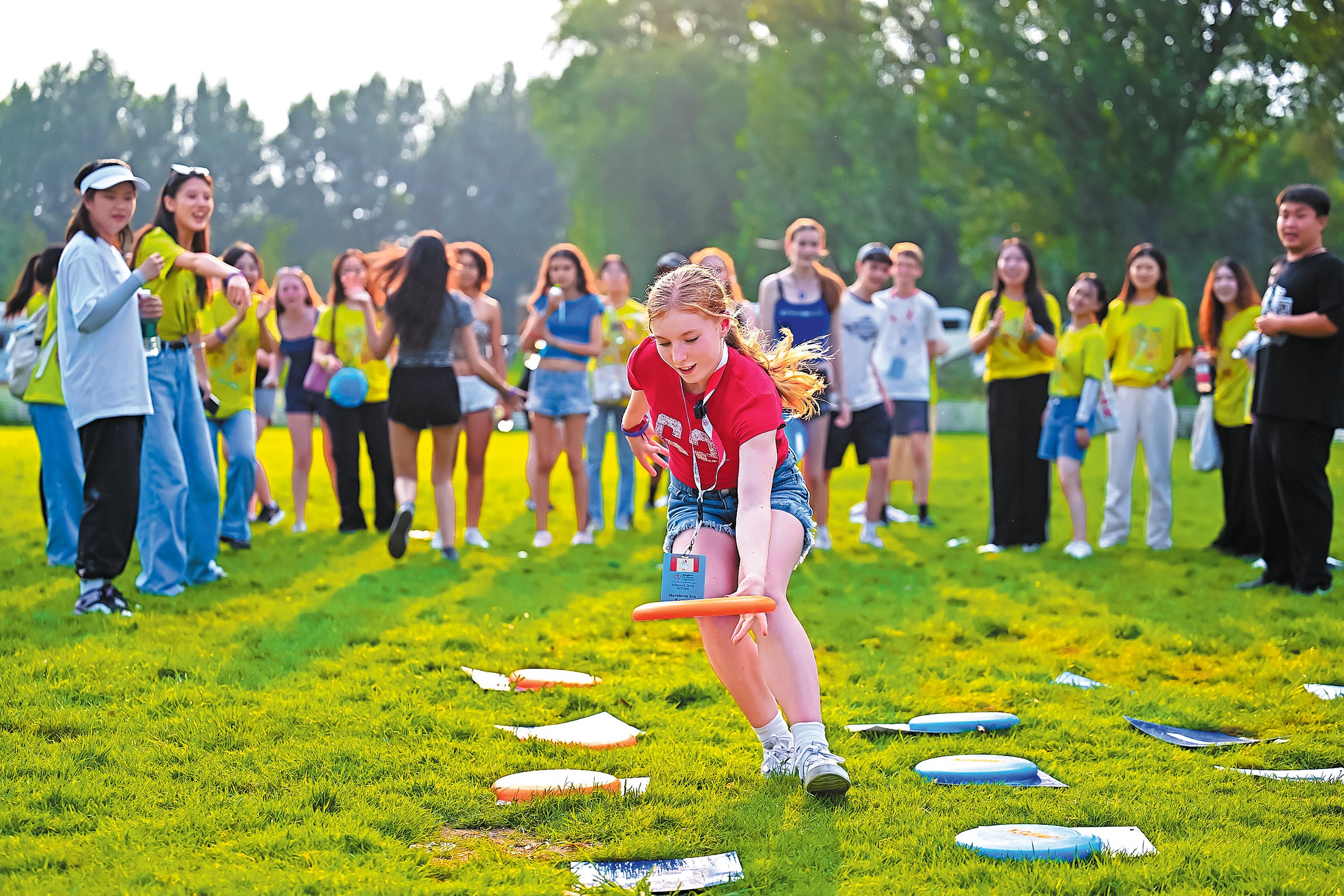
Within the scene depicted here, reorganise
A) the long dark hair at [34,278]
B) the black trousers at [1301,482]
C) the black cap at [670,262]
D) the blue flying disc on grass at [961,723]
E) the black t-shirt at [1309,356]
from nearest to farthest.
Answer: the blue flying disc on grass at [961,723] < the black t-shirt at [1309,356] < the black trousers at [1301,482] < the long dark hair at [34,278] < the black cap at [670,262]

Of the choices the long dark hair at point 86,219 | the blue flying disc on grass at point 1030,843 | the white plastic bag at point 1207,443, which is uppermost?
the long dark hair at point 86,219

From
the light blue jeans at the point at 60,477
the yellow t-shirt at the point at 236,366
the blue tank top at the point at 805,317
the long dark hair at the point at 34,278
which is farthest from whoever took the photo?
the blue tank top at the point at 805,317

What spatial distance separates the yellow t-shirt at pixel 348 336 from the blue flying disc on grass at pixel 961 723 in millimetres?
6055

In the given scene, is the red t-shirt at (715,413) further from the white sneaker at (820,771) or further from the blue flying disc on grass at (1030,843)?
the blue flying disc on grass at (1030,843)

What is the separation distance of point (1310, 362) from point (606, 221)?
143ft

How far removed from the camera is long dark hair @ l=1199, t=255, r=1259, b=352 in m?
8.77

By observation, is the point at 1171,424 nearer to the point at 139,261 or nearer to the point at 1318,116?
the point at 139,261

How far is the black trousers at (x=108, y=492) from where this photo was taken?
19.1 ft

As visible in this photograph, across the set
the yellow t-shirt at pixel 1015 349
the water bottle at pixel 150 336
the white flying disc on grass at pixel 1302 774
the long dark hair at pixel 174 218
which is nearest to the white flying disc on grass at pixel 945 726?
the white flying disc on grass at pixel 1302 774

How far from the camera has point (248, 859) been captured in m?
3.06

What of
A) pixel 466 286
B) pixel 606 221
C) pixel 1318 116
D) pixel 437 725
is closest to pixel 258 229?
pixel 606 221

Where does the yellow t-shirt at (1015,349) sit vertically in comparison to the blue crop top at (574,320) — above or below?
below

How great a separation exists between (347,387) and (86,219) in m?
3.28

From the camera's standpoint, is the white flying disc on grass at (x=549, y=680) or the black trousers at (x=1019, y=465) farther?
the black trousers at (x=1019, y=465)
